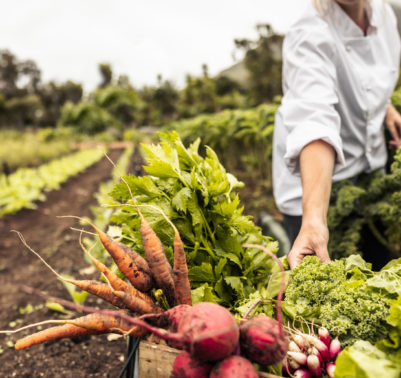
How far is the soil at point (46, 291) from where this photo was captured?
2355 mm

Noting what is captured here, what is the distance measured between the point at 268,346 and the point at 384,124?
2.28 meters

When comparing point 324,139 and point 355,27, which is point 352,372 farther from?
point 355,27

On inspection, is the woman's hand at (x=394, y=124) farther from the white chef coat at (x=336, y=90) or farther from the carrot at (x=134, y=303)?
the carrot at (x=134, y=303)

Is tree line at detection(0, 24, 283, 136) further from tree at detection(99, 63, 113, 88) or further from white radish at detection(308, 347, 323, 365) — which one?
white radish at detection(308, 347, 323, 365)

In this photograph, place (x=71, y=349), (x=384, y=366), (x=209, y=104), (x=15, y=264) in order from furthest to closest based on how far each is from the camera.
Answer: (x=209, y=104), (x=15, y=264), (x=71, y=349), (x=384, y=366)

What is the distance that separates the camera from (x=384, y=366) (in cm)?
90

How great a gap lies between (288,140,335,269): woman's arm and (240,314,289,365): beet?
53 centimetres

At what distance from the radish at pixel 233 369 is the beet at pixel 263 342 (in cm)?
5

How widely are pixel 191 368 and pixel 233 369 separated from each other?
5.4 inches

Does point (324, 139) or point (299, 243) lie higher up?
point (324, 139)

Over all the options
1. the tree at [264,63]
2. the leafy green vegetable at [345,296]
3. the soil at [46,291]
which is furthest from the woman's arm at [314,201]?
the tree at [264,63]

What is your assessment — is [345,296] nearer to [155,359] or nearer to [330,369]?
[330,369]

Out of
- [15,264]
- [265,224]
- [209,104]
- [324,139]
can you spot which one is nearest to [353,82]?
[324,139]

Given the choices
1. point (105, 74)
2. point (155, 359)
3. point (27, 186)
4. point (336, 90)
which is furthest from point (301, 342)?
point (105, 74)
